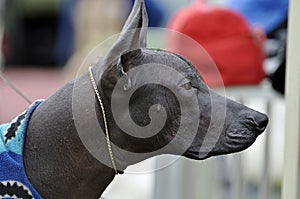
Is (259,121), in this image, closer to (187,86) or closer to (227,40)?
(187,86)

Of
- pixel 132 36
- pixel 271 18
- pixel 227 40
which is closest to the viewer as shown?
pixel 132 36

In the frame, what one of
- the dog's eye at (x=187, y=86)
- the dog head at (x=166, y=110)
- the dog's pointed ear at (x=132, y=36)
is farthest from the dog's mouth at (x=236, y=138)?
the dog's pointed ear at (x=132, y=36)

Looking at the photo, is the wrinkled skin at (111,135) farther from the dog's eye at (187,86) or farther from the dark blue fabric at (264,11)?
the dark blue fabric at (264,11)

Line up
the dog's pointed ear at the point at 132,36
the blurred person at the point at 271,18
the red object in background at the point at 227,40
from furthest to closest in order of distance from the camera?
the blurred person at the point at 271,18
the red object in background at the point at 227,40
the dog's pointed ear at the point at 132,36

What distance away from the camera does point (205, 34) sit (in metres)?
2.80

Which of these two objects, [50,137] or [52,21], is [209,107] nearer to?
[50,137]

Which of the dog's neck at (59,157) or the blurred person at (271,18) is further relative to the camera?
the blurred person at (271,18)

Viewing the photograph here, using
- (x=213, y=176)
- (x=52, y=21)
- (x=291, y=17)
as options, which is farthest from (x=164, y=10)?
(x=291, y=17)

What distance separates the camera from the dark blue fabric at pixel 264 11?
9.64ft

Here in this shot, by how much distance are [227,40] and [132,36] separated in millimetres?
1251

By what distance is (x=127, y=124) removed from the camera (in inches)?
65.2

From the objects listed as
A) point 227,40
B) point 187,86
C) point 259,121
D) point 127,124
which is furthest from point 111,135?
point 227,40

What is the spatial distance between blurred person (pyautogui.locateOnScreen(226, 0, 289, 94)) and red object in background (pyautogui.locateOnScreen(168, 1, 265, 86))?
0.08 m

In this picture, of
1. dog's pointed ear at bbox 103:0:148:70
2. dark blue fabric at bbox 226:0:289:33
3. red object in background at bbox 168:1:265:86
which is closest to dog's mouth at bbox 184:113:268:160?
dog's pointed ear at bbox 103:0:148:70
